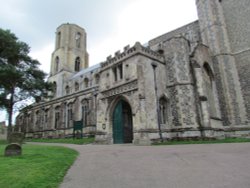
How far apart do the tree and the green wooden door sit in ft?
40.8

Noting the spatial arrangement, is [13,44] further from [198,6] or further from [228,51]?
[228,51]

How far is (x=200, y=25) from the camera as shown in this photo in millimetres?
24297

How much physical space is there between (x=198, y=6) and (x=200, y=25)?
270cm

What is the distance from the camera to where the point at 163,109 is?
60.6 ft

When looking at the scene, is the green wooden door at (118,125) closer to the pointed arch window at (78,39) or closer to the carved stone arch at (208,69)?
the carved stone arch at (208,69)

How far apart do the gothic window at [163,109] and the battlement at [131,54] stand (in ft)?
13.9

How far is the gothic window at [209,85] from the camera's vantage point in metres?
19.5

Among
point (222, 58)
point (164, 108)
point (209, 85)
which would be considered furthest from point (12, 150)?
point (222, 58)

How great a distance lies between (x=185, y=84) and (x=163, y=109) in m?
3.11

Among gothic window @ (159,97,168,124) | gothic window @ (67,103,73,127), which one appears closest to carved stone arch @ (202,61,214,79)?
gothic window @ (159,97,168,124)

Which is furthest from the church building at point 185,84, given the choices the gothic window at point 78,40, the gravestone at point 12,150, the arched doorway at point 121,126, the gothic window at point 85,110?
the gothic window at point 78,40

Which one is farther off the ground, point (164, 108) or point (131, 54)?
point (131, 54)

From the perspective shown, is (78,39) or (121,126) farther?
(78,39)

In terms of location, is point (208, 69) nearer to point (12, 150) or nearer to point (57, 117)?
point (12, 150)
